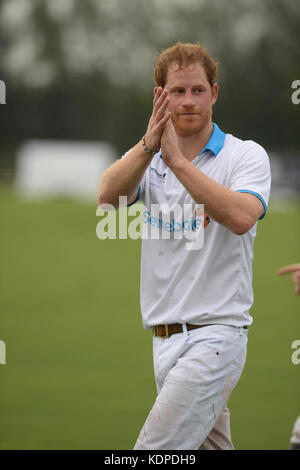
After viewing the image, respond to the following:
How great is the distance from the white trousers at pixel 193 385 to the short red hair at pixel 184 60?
1437 mm

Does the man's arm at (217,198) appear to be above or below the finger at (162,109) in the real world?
below

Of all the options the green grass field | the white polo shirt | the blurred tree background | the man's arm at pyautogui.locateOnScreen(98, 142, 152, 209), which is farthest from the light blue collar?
the blurred tree background

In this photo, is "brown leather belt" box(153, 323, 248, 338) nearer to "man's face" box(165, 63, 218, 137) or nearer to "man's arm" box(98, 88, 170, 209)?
"man's arm" box(98, 88, 170, 209)

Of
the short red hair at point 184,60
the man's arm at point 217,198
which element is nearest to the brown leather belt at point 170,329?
the man's arm at point 217,198

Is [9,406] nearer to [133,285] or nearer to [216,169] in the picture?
[216,169]

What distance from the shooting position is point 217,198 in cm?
394

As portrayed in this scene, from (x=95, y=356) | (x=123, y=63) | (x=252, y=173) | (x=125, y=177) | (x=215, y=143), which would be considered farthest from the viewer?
(x=123, y=63)

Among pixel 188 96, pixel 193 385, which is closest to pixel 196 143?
pixel 188 96

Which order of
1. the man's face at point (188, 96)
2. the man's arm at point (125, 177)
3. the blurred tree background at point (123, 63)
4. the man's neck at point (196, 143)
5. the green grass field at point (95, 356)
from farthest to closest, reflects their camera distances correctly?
the blurred tree background at point (123, 63) → the green grass field at point (95, 356) → the man's neck at point (196, 143) → the man's face at point (188, 96) → the man's arm at point (125, 177)

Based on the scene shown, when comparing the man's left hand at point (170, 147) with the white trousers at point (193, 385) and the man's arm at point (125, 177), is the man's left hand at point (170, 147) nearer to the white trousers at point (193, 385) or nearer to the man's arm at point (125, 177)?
the man's arm at point (125, 177)

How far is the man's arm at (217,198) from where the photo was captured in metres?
3.93

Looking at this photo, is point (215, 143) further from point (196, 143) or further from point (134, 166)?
point (134, 166)

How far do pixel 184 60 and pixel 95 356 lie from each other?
7.52 meters

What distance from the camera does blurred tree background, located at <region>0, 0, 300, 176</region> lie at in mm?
56219
